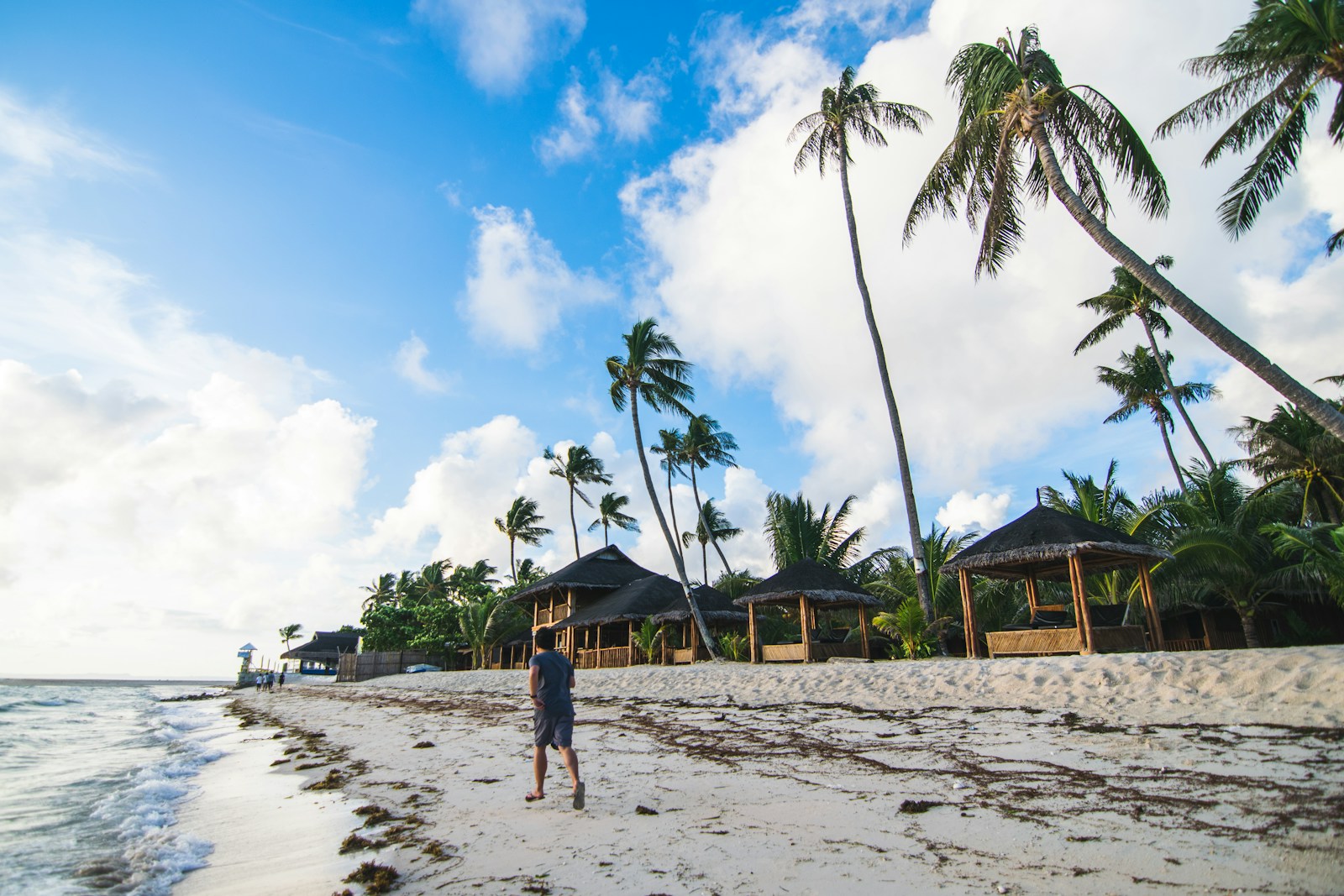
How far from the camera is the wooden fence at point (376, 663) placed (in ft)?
113

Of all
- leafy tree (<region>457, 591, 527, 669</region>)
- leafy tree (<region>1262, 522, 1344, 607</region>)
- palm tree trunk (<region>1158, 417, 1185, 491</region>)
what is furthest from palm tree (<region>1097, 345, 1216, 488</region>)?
leafy tree (<region>457, 591, 527, 669</region>)

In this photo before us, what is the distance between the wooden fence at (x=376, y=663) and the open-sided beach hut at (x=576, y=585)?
7808 millimetres

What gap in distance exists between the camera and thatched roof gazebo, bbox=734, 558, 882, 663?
654 inches

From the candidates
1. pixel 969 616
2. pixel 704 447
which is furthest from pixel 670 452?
pixel 969 616

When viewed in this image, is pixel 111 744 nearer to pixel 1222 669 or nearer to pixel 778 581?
pixel 778 581

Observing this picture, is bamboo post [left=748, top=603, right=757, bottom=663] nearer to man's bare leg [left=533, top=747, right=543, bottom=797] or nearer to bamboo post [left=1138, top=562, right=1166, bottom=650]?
bamboo post [left=1138, top=562, right=1166, bottom=650]

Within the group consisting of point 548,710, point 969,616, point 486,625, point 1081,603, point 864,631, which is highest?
point 486,625

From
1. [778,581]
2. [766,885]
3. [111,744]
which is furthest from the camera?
[778,581]

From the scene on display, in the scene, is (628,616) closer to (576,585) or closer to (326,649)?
(576,585)

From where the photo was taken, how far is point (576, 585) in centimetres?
2745

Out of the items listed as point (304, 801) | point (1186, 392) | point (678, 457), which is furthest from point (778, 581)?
point (1186, 392)

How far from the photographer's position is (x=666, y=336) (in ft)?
75.8

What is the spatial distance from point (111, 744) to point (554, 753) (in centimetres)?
1266

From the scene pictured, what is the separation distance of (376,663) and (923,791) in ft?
117
